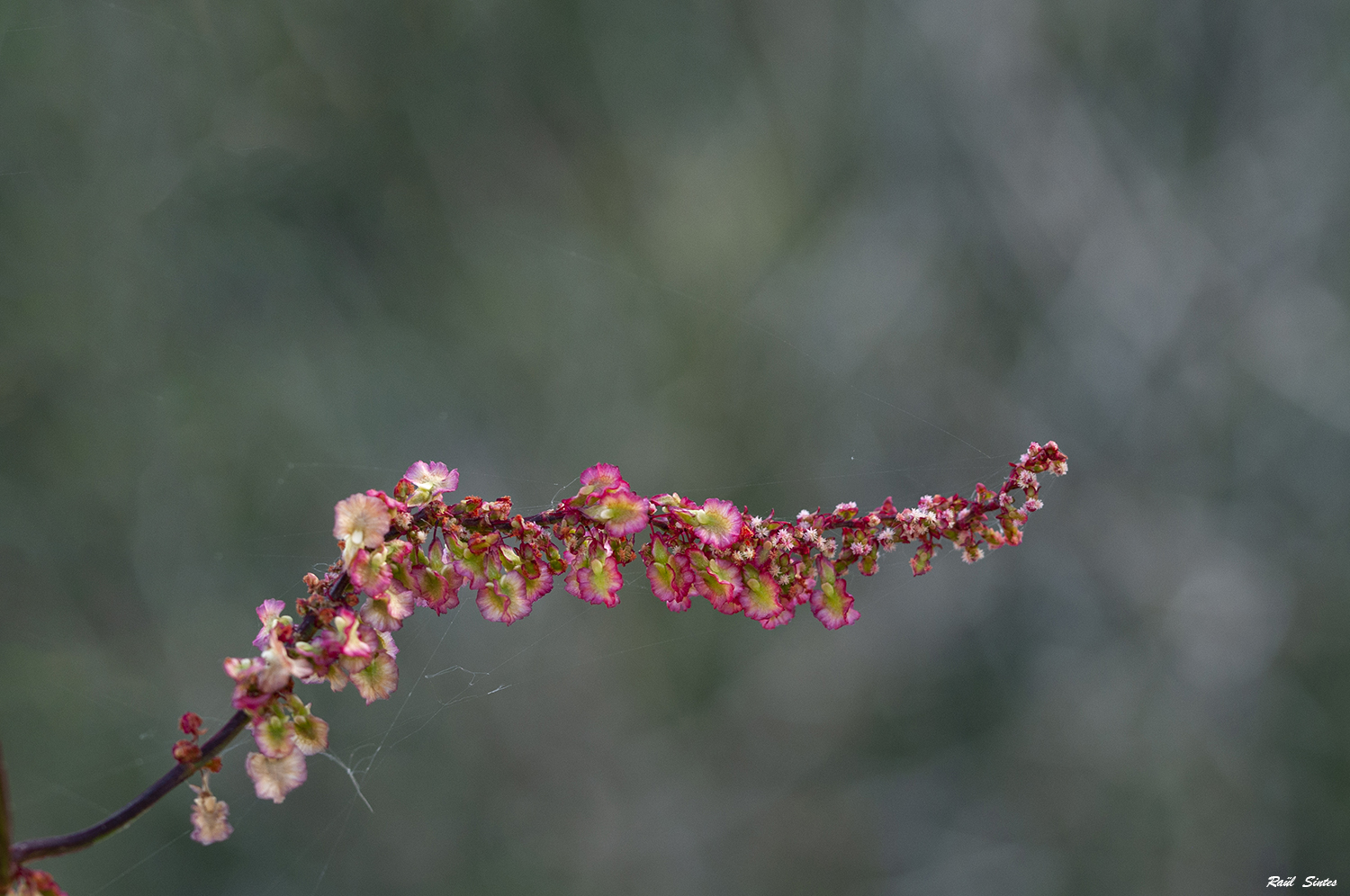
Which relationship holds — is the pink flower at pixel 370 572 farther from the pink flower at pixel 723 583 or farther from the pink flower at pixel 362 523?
the pink flower at pixel 723 583

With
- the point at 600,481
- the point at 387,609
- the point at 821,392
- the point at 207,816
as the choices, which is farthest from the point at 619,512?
the point at 821,392

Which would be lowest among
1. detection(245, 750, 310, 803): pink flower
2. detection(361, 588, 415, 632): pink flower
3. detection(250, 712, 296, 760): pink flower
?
detection(245, 750, 310, 803): pink flower

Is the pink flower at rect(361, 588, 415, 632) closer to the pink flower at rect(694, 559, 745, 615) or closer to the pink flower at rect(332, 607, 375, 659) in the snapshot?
the pink flower at rect(332, 607, 375, 659)

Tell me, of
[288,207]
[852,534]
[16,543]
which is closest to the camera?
[852,534]

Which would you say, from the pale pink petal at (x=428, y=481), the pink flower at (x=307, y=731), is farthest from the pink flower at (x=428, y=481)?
the pink flower at (x=307, y=731)

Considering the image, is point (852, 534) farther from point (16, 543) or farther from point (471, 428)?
point (16, 543)

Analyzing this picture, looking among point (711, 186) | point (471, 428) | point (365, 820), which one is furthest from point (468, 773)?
point (711, 186)

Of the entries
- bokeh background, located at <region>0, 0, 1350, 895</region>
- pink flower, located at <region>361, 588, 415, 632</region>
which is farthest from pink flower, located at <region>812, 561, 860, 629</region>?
bokeh background, located at <region>0, 0, 1350, 895</region>
